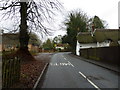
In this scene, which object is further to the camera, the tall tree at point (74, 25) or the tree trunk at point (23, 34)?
the tall tree at point (74, 25)

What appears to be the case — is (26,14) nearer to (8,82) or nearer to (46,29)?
(46,29)

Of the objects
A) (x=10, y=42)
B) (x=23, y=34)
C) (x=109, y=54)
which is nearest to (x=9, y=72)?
(x=109, y=54)

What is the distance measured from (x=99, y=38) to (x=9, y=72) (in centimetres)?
5056

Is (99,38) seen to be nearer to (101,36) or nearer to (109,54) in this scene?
(101,36)

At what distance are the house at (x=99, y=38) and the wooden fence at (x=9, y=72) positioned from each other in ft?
154

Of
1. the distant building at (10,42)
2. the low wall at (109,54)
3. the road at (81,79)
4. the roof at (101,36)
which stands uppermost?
the roof at (101,36)

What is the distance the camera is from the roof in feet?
A: 186

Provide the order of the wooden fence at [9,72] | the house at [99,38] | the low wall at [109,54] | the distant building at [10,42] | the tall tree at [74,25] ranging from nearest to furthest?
1. the wooden fence at [9,72]
2. the low wall at [109,54]
3. the distant building at [10,42]
4. the house at [99,38]
5. the tall tree at [74,25]

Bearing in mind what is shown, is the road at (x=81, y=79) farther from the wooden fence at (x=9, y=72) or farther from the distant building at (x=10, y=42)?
the distant building at (x=10, y=42)

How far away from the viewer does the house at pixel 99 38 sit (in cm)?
5672

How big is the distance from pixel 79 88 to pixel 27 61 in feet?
55.4

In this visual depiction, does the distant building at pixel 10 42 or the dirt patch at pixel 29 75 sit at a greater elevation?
the distant building at pixel 10 42

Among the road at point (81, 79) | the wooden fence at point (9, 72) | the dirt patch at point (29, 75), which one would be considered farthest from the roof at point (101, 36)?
the wooden fence at point (9, 72)

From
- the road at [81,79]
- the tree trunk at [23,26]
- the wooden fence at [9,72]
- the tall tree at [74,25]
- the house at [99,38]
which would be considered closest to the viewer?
the wooden fence at [9,72]
